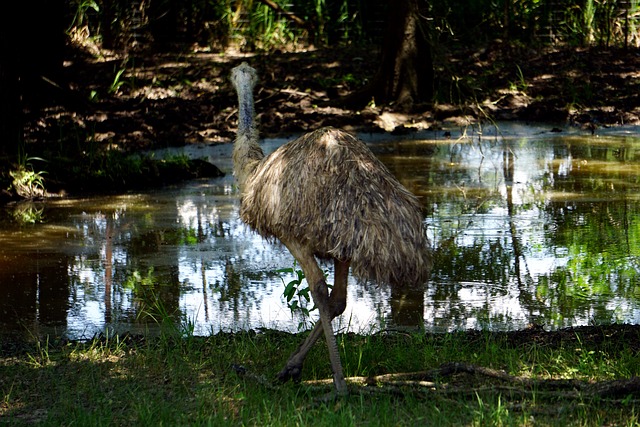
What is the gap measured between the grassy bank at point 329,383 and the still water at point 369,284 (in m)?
0.41

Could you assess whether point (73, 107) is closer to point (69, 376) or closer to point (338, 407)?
point (69, 376)

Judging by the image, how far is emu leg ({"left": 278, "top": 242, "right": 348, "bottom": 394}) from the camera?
200 inches

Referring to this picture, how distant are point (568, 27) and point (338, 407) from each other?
15.2 m

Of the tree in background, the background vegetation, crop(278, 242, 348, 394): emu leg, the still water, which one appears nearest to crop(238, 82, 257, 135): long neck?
crop(278, 242, 348, 394): emu leg

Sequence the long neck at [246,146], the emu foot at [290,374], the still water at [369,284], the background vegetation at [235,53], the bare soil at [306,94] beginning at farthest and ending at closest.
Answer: the bare soil at [306,94] → the background vegetation at [235,53] → the still water at [369,284] → the long neck at [246,146] → the emu foot at [290,374]

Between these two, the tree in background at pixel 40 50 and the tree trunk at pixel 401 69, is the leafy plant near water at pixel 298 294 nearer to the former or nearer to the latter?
the tree in background at pixel 40 50

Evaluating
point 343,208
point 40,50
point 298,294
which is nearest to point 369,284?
point 298,294

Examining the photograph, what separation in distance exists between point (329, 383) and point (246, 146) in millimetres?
1547

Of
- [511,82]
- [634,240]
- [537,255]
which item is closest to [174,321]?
[537,255]

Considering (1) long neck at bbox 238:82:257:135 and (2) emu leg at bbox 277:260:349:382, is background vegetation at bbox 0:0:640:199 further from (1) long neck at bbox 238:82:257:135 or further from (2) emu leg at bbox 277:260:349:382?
(2) emu leg at bbox 277:260:349:382

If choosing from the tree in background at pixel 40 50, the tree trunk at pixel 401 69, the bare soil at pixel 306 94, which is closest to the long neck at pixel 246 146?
the bare soil at pixel 306 94

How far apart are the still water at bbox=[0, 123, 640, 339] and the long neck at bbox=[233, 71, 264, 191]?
1.03 meters

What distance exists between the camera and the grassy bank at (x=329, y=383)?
4812 mm

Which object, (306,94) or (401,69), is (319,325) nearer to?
(401,69)
